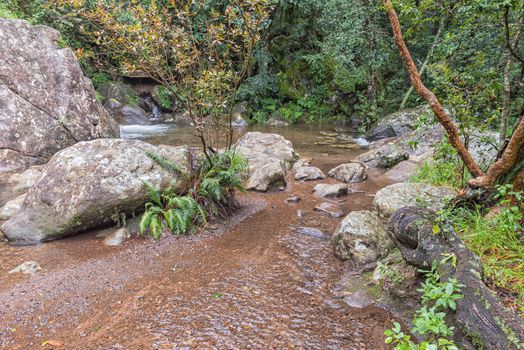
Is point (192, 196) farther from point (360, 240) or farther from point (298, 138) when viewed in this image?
point (298, 138)

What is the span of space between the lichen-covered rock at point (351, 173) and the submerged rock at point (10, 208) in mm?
6632

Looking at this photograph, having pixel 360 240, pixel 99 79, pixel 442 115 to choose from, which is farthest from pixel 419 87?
pixel 99 79

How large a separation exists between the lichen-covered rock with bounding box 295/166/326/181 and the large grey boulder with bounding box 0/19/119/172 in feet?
18.1

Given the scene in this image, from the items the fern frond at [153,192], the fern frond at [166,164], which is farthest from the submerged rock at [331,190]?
the fern frond at [153,192]

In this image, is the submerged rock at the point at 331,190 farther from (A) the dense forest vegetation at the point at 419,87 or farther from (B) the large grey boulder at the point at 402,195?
(A) the dense forest vegetation at the point at 419,87

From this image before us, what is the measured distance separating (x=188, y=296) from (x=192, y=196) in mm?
2217

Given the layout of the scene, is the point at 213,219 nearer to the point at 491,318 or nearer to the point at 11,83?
the point at 491,318

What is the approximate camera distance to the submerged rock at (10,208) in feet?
19.3

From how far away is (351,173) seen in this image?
8.23 m

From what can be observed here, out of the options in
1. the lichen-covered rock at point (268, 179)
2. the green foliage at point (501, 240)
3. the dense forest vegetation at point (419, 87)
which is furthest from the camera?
the lichen-covered rock at point (268, 179)

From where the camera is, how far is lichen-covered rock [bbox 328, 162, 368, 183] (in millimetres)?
8172

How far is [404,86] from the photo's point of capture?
51.4ft

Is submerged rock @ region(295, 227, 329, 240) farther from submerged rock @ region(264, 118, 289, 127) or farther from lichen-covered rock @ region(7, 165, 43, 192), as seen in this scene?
submerged rock @ region(264, 118, 289, 127)

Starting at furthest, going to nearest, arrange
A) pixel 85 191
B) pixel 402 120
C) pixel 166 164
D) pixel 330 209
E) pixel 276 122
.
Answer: pixel 276 122
pixel 402 120
pixel 330 209
pixel 166 164
pixel 85 191
